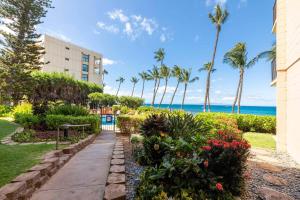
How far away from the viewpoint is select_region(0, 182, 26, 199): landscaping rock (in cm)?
244

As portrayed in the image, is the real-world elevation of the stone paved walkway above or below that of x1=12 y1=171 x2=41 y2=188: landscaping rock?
below

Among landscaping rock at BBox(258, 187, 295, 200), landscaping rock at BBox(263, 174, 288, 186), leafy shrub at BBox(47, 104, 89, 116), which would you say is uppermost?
leafy shrub at BBox(47, 104, 89, 116)

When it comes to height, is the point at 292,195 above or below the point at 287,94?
below

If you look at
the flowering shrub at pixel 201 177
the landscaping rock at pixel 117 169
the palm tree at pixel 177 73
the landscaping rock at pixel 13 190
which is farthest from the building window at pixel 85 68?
the flowering shrub at pixel 201 177

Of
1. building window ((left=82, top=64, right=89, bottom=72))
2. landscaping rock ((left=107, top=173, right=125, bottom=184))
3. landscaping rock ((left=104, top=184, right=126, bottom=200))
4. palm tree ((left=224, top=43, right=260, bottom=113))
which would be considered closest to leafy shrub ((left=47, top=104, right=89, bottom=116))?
landscaping rock ((left=107, top=173, right=125, bottom=184))

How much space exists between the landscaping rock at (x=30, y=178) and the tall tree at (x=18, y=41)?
63.0 ft

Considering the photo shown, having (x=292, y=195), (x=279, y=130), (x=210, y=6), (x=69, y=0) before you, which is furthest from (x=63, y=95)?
(x=292, y=195)

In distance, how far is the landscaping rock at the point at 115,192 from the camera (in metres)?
2.48

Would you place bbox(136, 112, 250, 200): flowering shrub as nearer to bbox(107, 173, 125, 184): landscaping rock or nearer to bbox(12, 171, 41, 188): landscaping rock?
bbox(107, 173, 125, 184): landscaping rock

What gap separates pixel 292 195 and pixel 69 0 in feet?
43.6

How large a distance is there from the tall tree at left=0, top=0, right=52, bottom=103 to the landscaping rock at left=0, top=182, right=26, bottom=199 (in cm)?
1956

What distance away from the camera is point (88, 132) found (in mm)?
8953

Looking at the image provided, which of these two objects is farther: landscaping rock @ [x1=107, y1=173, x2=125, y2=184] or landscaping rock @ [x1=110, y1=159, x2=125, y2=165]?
landscaping rock @ [x1=110, y1=159, x2=125, y2=165]

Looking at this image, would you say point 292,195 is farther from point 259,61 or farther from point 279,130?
point 259,61
